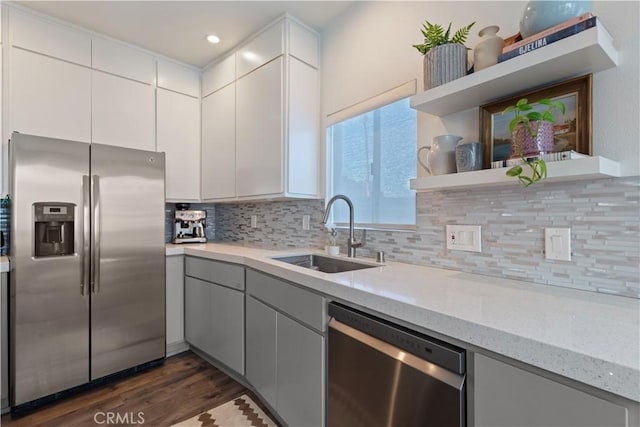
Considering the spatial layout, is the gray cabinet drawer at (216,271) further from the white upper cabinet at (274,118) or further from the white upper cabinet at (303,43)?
the white upper cabinet at (303,43)

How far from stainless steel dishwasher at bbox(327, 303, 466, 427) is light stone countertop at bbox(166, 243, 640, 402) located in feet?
0.20

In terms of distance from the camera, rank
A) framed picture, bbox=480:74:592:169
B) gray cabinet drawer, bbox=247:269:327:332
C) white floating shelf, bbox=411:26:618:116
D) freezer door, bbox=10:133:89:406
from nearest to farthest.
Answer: white floating shelf, bbox=411:26:618:116, framed picture, bbox=480:74:592:169, gray cabinet drawer, bbox=247:269:327:332, freezer door, bbox=10:133:89:406

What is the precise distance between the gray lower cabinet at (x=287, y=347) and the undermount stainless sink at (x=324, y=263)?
0.99 ft

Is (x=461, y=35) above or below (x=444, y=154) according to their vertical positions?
above

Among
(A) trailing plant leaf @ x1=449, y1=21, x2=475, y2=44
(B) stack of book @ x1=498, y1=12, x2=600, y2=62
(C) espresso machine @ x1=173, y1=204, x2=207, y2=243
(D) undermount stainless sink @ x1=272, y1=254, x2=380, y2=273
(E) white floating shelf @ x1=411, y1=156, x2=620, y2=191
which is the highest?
(A) trailing plant leaf @ x1=449, y1=21, x2=475, y2=44

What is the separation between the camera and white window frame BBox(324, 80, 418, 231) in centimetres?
170

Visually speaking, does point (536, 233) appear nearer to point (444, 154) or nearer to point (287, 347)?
point (444, 154)

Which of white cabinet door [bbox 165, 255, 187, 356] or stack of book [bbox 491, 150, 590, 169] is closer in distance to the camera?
stack of book [bbox 491, 150, 590, 169]

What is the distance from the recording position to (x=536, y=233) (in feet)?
3.99

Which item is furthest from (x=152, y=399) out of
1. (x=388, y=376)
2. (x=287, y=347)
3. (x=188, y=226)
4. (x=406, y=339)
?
(x=406, y=339)

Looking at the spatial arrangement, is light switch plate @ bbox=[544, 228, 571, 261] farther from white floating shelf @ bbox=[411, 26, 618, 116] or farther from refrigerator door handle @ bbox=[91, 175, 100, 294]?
refrigerator door handle @ bbox=[91, 175, 100, 294]

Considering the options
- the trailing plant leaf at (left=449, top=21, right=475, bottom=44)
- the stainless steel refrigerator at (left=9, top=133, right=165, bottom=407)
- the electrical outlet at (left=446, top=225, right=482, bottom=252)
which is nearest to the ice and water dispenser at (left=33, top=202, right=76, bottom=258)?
the stainless steel refrigerator at (left=9, top=133, right=165, bottom=407)

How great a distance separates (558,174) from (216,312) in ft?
6.74

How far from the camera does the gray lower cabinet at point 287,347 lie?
52.7 inches
